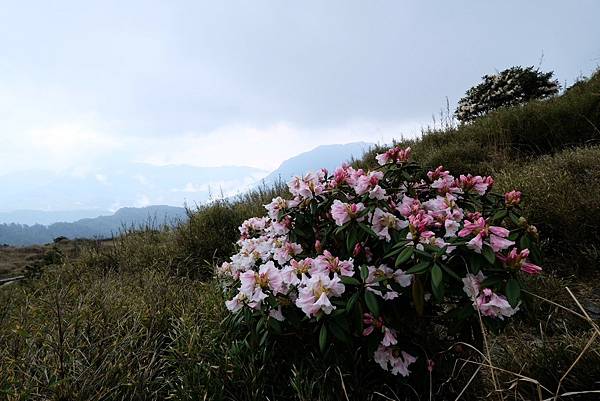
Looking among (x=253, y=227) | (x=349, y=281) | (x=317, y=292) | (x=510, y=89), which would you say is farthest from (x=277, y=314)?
A: (x=510, y=89)

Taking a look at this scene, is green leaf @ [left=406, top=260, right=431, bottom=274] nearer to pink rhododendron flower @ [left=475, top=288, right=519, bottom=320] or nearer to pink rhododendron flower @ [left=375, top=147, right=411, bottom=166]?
pink rhododendron flower @ [left=475, top=288, right=519, bottom=320]

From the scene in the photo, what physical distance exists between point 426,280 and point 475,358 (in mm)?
772

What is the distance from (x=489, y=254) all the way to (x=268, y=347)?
4.05ft

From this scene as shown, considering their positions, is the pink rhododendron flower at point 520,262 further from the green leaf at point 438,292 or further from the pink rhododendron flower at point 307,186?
the pink rhododendron flower at point 307,186

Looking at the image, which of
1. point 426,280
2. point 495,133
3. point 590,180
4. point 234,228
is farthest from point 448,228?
point 495,133

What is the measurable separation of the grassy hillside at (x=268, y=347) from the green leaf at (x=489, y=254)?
25 cm

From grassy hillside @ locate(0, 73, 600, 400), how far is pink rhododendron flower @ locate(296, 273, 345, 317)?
37cm

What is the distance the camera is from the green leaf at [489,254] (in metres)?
1.41

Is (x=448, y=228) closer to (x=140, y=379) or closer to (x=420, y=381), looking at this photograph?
(x=420, y=381)

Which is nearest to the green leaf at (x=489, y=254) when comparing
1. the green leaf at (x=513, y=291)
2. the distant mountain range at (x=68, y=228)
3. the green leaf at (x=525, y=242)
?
the green leaf at (x=513, y=291)

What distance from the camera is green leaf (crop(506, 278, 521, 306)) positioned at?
137cm

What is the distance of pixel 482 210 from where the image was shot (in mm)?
2082

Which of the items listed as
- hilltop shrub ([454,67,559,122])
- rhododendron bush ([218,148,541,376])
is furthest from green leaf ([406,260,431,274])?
hilltop shrub ([454,67,559,122])

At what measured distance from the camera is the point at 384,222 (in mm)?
1761
